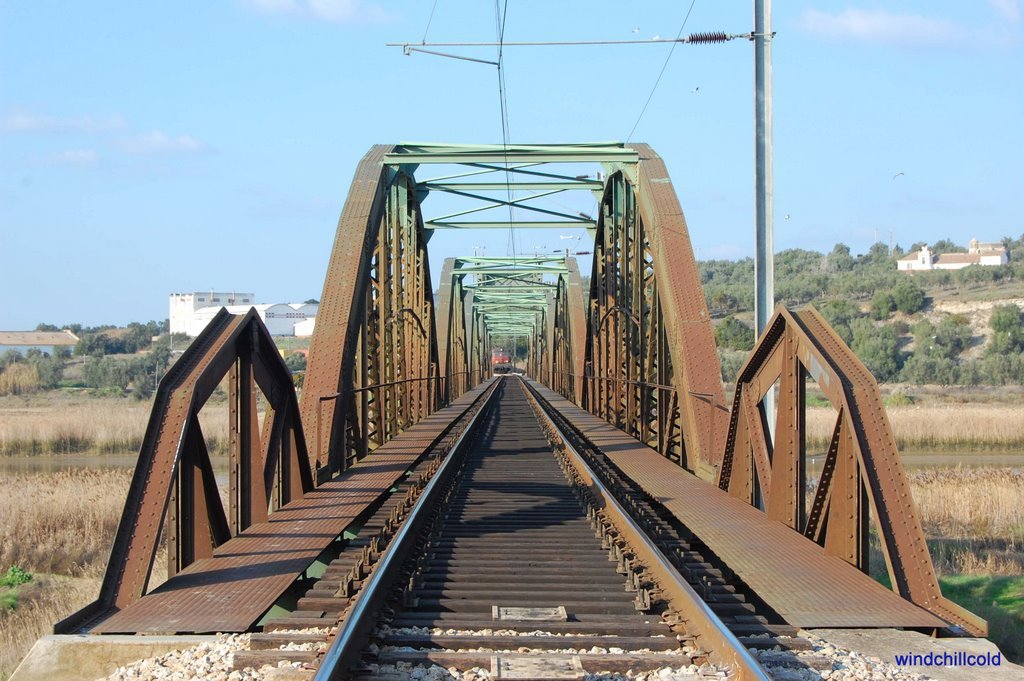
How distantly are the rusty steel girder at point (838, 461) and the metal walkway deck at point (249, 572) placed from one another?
125 inches

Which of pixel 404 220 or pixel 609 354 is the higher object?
pixel 404 220

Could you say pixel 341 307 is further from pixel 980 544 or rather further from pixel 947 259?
pixel 947 259

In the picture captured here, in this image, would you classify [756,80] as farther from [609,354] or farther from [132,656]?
[609,354]

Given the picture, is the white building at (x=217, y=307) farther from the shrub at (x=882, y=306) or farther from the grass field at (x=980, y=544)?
the grass field at (x=980, y=544)

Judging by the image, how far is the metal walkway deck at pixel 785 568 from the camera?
5176 millimetres

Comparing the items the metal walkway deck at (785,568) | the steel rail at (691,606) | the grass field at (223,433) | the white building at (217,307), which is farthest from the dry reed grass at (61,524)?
the white building at (217,307)

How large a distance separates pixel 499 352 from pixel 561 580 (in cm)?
13974

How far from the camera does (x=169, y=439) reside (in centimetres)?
629

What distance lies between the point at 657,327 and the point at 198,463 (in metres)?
9.08

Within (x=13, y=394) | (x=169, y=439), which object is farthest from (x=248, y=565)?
(x=13, y=394)

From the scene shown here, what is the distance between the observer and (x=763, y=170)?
34.8 ft

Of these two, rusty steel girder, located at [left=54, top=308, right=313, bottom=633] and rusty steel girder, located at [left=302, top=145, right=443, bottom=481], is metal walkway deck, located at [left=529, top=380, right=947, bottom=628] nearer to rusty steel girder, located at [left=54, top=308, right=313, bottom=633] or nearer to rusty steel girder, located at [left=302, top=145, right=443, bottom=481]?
rusty steel girder, located at [left=54, top=308, right=313, bottom=633]

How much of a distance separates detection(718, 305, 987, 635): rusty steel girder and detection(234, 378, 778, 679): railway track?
757 millimetres

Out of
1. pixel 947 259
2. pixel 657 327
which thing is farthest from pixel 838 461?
pixel 947 259
